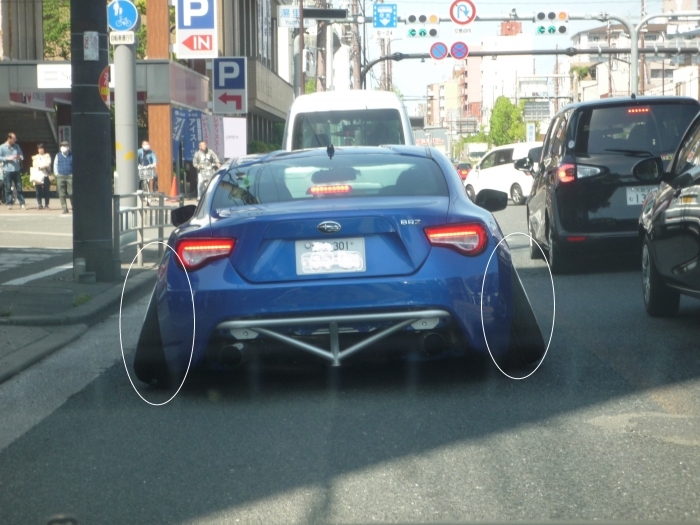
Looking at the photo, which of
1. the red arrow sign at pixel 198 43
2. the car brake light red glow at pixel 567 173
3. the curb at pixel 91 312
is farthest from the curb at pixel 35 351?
the red arrow sign at pixel 198 43

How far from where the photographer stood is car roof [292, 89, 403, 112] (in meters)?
17.1

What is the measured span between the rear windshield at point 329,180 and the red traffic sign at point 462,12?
31.2 m

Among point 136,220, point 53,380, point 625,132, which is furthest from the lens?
point 136,220

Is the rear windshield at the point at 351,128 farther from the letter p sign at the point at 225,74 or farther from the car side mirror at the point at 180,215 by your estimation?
the car side mirror at the point at 180,215

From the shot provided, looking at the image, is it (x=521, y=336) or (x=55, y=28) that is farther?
(x=55, y=28)

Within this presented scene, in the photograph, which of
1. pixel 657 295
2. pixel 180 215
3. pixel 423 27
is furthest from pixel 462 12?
pixel 180 215

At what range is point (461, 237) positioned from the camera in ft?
19.0

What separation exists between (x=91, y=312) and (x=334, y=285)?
13.8 ft

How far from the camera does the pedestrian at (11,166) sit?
28.9m

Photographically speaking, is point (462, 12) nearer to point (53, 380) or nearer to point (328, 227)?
point (53, 380)

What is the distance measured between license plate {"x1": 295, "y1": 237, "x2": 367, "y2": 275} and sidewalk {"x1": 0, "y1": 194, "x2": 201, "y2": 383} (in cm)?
225

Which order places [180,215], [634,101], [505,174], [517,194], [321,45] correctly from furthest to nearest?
[321,45]
[505,174]
[517,194]
[634,101]
[180,215]

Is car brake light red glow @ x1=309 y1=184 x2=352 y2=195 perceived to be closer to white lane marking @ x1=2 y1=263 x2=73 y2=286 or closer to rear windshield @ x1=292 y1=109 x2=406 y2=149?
white lane marking @ x1=2 y1=263 x2=73 y2=286

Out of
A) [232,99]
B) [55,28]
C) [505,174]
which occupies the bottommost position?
[505,174]
